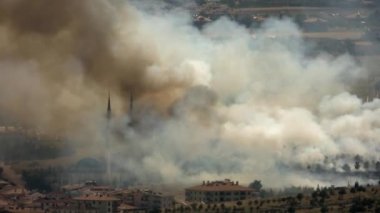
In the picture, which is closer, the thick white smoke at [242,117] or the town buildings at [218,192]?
the town buildings at [218,192]

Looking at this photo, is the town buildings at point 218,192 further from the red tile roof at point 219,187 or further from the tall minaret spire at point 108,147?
the tall minaret spire at point 108,147

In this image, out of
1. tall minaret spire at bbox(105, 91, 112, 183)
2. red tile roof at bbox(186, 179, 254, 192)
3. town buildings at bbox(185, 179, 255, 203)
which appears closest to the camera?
town buildings at bbox(185, 179, 255, 203)

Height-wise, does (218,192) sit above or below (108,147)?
below

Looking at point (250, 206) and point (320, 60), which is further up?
point (320, 60)

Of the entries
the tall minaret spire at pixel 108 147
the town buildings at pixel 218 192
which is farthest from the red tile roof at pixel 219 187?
the tall minaret spire at pixel 108 147

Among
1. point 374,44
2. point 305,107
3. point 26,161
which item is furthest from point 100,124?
point 374,44

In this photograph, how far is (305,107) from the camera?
81438 millimetres

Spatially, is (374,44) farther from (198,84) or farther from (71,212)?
(71,212)

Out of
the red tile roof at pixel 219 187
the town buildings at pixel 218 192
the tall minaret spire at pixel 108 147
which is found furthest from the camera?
the tall minaret spire at pixel 108 147

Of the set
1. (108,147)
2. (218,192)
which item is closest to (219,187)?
(218,192)

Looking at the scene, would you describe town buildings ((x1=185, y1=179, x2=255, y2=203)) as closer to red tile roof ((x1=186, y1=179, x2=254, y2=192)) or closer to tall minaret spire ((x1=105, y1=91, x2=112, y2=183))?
red tile roof ((x1=186, y1=179, x2=254, y2=192))

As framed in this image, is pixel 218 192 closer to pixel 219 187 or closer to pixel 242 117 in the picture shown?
pixel 219 187

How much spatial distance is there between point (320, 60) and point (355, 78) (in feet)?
6.68

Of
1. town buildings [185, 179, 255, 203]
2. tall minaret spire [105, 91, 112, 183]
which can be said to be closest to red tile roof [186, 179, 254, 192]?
town buildings [185, 179, 255, 203]
